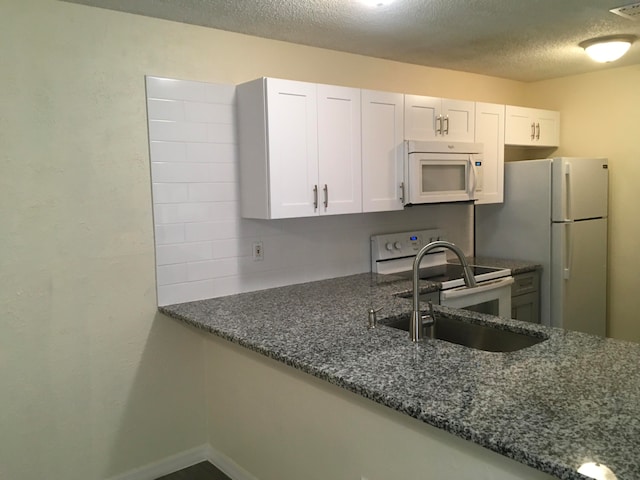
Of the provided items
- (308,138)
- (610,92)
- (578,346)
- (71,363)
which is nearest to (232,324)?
(71,363)

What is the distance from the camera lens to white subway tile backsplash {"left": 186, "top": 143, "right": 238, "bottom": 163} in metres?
2.88

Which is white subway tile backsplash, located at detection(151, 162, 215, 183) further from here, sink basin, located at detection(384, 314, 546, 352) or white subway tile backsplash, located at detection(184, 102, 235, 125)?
sink basin, located at detection(384, 314, 546, 352)

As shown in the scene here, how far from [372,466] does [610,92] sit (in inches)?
146

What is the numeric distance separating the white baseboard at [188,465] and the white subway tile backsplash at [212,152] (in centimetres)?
162

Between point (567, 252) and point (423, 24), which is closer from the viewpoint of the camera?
point (423, 24)

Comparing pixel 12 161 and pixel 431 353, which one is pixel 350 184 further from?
pixel 12 161

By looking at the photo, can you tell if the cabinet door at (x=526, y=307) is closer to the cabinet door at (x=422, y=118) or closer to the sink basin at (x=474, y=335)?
the cabinet door at (x=422, y=118)

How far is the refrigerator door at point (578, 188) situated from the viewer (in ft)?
12.7

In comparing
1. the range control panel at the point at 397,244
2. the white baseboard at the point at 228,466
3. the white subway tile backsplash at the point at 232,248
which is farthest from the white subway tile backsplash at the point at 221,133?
the white baseboard at the point at 228,466

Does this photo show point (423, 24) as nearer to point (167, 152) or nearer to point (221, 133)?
point (221, 133)

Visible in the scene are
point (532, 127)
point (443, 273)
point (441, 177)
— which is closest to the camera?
point (441, 177)

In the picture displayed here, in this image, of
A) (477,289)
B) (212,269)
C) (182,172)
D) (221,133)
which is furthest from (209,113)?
(477,289)

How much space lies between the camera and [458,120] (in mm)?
3686

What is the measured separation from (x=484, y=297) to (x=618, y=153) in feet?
5.85
